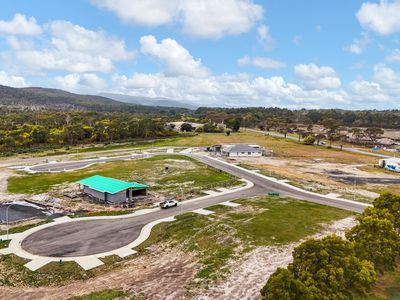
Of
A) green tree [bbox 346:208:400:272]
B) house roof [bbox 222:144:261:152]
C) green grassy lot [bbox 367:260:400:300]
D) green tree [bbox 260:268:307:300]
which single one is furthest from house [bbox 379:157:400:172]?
green tree [bbox 260:268:307:300]

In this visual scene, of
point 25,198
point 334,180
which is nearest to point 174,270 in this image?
point 25,198

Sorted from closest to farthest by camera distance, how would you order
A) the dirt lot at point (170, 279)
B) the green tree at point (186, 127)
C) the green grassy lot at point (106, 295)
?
the green grassy lot at point (106, 295) < the dirt lot at point (170, 279) < the green tree at point (186, 127)

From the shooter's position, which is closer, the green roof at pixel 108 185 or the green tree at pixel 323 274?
the green tree at pixel 323 274

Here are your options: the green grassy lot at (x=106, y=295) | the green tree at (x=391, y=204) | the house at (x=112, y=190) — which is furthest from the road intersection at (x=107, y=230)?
the green tree at (x=391, y=204)

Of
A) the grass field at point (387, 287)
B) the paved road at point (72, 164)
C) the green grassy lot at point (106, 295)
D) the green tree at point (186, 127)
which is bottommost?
the paved road at point (72, 164)

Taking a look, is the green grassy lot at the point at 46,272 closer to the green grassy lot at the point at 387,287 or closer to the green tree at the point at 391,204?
the green grassy lot at the point at 387,287

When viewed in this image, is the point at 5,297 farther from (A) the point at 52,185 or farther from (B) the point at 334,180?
(B) the point at 334,180
